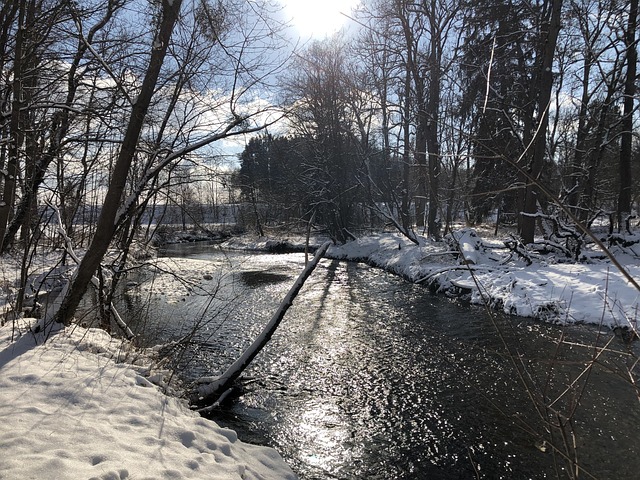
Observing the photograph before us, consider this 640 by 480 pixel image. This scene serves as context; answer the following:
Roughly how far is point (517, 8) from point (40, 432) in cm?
1862

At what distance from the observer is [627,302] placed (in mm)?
8250

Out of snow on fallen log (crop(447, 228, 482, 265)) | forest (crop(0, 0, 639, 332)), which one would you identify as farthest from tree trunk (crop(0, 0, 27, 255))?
snow on fallen log (crop(447, 228, 482, 265))

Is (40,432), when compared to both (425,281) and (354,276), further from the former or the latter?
(354,276)

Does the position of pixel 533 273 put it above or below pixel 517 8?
below

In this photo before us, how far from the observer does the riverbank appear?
8555 mm

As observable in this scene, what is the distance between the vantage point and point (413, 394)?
593 cm

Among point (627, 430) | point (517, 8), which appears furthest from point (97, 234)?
point (517, 8)

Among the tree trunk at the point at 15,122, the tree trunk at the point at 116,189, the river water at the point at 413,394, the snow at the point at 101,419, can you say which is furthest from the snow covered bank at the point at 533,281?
the tree trunk at the point at 15,122

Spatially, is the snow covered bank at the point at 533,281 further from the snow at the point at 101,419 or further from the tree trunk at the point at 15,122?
the tree trunk at the point at 15,122

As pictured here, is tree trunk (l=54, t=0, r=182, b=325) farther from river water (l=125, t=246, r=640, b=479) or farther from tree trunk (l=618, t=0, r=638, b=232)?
tree trunk (l=618, t=0, r=638, b=232)

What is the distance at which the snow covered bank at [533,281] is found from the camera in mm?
8539

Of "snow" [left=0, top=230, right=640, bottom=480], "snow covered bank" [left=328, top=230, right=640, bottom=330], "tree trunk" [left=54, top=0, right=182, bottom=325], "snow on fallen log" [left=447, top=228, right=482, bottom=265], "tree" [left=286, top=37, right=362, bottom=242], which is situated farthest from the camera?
"tree" [left=286, top=37, right=362, bottom=242]

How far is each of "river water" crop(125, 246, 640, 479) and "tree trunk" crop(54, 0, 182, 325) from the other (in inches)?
68.4

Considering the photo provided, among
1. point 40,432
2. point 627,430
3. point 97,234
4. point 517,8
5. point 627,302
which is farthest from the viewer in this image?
point 517,8
